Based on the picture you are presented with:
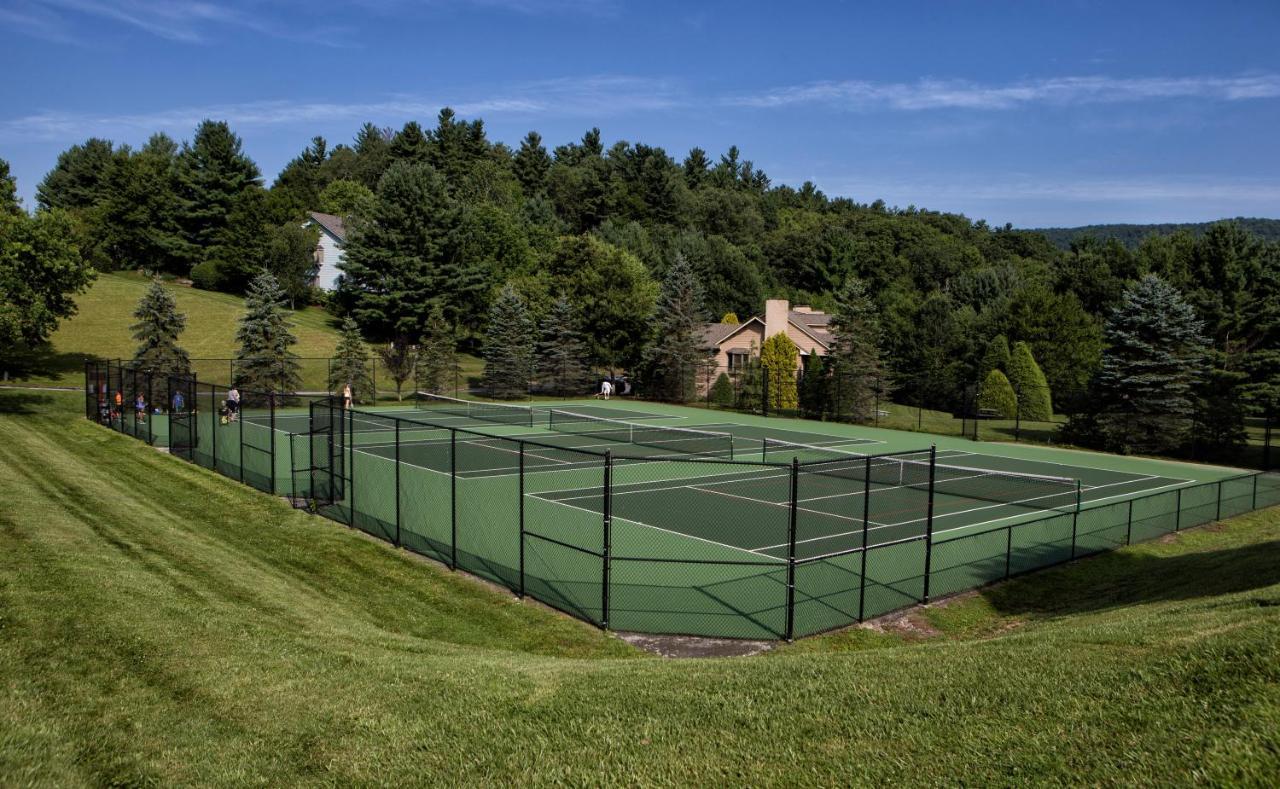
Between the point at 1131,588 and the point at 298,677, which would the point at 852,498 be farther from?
the point at 298,677

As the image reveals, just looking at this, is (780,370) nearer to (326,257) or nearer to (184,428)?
(184,428)

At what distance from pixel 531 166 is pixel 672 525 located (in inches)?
4764

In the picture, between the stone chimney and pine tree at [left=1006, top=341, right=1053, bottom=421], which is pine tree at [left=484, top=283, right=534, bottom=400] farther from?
pine tree at [left=1006, top=341, right=1053, bottom=421]

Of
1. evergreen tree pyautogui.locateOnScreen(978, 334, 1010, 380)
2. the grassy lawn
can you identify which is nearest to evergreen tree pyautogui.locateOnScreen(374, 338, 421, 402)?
the grassy lawn

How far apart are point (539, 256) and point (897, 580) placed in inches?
2870

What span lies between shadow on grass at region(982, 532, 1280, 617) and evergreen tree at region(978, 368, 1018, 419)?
34436mm

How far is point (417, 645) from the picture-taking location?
11258mm

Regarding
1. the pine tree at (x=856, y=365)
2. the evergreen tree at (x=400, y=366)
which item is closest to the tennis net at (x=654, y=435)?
the pine tree at (x=856, y=365)

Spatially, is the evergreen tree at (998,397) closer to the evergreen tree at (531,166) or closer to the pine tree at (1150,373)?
the pine tree at (1150,373)

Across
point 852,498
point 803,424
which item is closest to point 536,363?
A: point 803,424

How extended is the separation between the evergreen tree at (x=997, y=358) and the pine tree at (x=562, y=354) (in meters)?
25.5

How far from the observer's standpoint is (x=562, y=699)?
772 cm

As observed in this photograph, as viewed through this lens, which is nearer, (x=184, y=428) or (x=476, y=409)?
(x=184, y=428)

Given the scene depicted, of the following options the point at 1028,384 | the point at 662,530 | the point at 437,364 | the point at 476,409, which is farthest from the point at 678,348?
the point at 662,530
